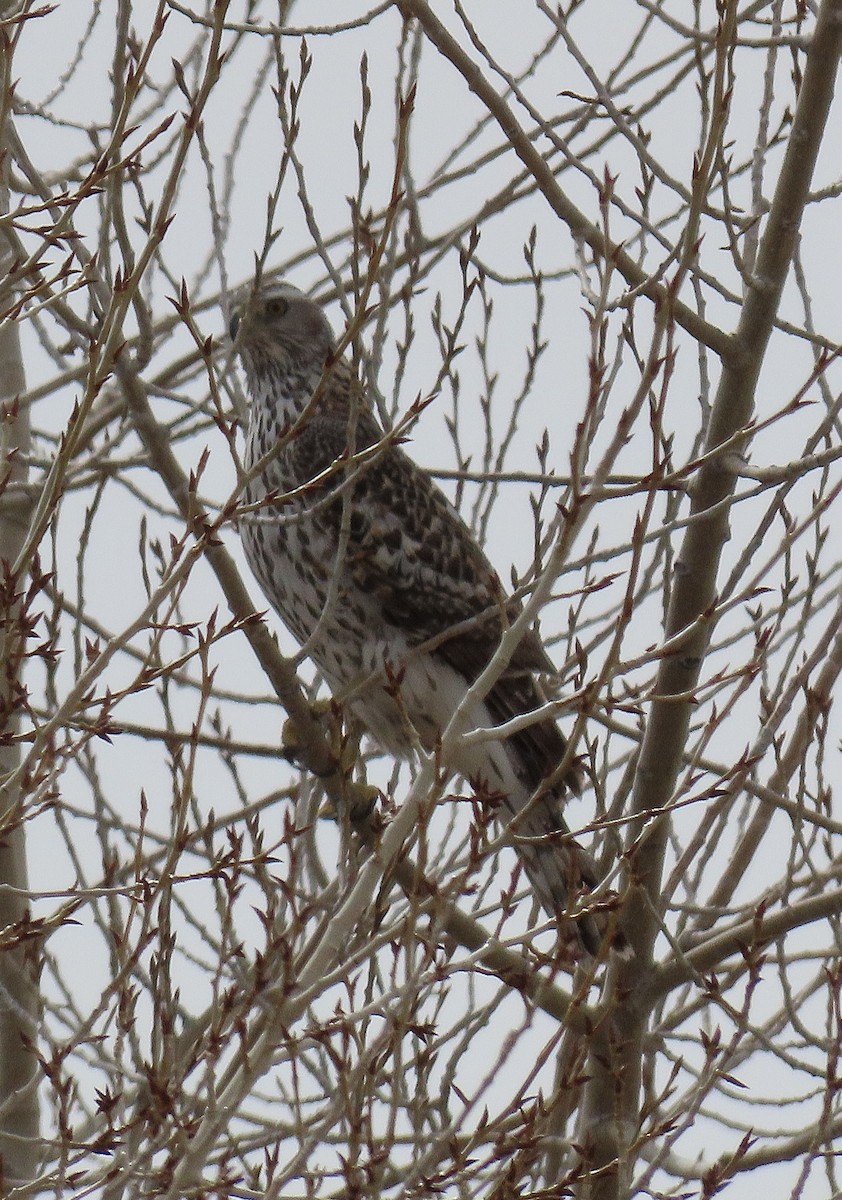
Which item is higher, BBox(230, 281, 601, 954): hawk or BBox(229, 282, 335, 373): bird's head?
BBox(229, 282, 335, 373): bird's head

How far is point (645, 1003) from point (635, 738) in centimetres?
72

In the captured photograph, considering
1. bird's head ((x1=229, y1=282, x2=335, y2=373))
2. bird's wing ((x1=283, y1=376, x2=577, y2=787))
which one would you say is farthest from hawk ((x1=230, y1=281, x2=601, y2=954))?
bird's head ((x1=229, y1=282, x2=335, y2=373))

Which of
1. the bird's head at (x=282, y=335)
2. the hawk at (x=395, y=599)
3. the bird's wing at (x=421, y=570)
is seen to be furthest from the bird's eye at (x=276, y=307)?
the bird's wing at (x=421, y=570)

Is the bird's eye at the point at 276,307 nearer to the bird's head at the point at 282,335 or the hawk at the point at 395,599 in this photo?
the bird's head at the point at 282,335

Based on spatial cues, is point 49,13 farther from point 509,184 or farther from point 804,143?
point 509,184

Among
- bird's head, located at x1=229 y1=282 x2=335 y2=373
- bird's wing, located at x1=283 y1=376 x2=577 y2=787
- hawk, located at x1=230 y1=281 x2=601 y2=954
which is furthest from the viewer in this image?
bird's head, located at x1=229 y1=282 x2=335 y2=373

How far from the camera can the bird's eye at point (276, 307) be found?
6.30 m

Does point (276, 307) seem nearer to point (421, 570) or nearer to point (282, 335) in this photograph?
point (282, 335)

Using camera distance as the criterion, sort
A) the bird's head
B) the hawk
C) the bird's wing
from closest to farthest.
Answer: the hawk, the bird's wing, the bird's head

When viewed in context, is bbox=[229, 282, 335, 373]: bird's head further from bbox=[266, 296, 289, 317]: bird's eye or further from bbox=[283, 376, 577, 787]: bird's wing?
bbox=[283, 376, 577, 787]: bird's wing

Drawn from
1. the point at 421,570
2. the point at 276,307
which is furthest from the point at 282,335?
the point at 421,570

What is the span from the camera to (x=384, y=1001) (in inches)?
117

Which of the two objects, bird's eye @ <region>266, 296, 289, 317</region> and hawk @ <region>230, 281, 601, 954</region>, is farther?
bird's eye @ <region>266, 296, 289, 317</region>

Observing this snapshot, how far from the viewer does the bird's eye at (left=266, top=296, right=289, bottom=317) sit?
6.30 metres
